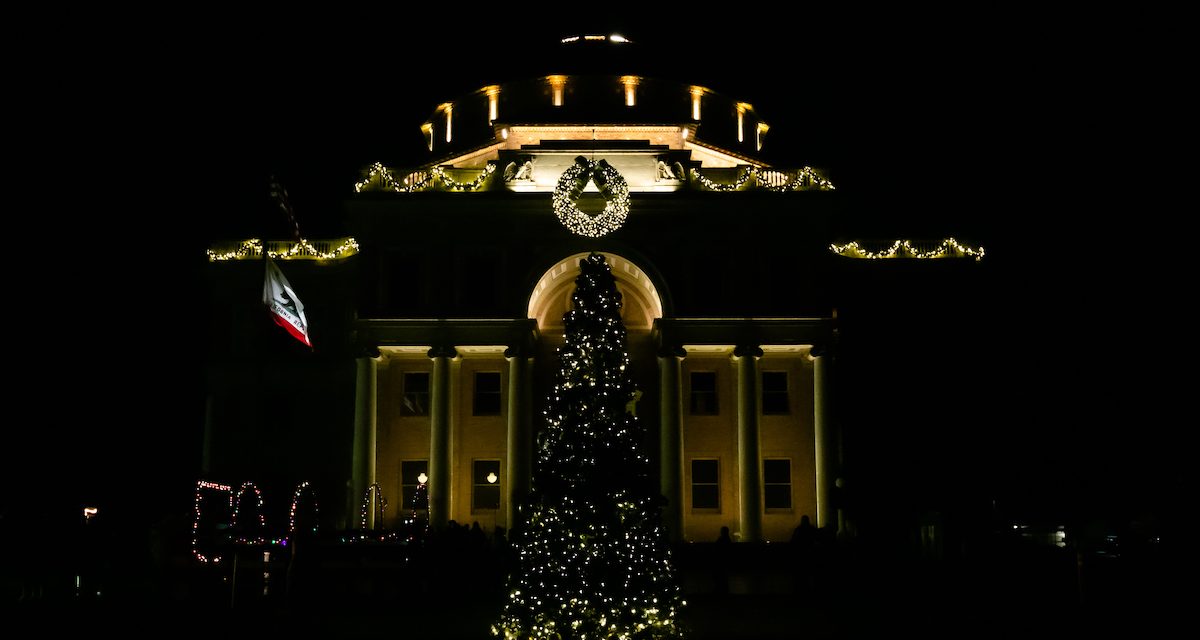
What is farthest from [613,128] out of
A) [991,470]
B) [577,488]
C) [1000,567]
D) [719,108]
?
[577,488]

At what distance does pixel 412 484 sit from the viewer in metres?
40.8

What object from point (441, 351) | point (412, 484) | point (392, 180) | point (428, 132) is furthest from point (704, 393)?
point (428, 132)

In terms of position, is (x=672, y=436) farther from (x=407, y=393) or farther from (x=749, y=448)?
(x=407, y=393)

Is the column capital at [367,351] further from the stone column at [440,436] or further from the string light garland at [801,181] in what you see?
the string light garland at [801,181]

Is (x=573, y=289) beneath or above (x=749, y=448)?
above

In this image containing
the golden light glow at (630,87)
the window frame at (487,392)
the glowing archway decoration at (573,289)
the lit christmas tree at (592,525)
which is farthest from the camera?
the golden light glow at (630,87)

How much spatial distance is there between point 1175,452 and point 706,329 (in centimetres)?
1820

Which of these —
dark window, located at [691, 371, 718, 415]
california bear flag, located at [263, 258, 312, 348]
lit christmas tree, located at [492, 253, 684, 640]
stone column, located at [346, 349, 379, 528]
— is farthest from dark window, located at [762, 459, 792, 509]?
lit christmas tree, located at [492, 253, 684, 640]

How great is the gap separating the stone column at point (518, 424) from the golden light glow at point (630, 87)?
12172 millimetres

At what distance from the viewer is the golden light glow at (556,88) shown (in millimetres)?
45938

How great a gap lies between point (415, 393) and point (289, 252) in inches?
246

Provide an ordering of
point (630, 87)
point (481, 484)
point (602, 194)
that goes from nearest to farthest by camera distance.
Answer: point (602, 194) → point (481, 484) → point (630, 87)

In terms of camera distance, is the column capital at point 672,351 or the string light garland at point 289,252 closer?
the column capital at point 672,351

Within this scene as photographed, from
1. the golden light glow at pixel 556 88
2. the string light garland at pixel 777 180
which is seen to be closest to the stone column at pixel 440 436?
the string light garland at pixel 777 180
